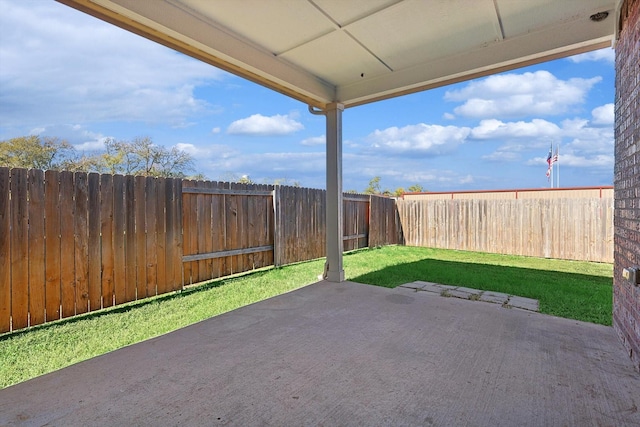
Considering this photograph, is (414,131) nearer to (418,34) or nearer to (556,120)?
(556,120)

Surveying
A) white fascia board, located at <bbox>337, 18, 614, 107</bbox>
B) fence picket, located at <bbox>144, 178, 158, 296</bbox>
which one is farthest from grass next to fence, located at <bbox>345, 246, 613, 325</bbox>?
fence picket, located at <bbox>144, 178, 158, 296</bbox>

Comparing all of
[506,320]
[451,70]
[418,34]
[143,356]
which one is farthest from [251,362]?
[451,70]

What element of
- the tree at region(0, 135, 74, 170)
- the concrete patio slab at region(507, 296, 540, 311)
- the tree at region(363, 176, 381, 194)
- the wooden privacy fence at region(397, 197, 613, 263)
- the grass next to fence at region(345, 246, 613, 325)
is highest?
the tree at region(363, 176, 381, 194)

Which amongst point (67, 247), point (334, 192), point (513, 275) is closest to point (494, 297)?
point (513, 275)

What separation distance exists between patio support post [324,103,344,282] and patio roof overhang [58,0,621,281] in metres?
0.69

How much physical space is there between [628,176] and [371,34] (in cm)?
232

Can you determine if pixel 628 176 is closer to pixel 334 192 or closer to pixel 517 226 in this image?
pixel 334 192

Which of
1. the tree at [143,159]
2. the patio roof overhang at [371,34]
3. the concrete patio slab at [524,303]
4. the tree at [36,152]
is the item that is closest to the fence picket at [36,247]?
the patio roof overhang at [371,34]

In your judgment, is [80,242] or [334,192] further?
[334,192]

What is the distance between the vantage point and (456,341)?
8.02 ft

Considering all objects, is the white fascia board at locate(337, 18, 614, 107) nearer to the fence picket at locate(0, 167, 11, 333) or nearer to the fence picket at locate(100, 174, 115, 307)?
the fence picket at locate(100, 174, 115, 307)

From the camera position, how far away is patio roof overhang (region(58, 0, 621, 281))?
248 cm

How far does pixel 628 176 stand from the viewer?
7.43 feet

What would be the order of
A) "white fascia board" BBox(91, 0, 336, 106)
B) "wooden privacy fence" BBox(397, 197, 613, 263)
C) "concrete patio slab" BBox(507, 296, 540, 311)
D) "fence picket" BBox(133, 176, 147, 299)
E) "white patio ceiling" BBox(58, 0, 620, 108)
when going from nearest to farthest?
"white fascia board" BBox(91, 0, 336, 106) → "white patio ceiling" BBox(58, 0, 620, 108) → "concrete patio slab" BBox(507, 296, 540, 311) → "fence picket" BBox(133, 176, 147, 299) → "wooden privacy fence" BBox(397, 197, 613, 263)
